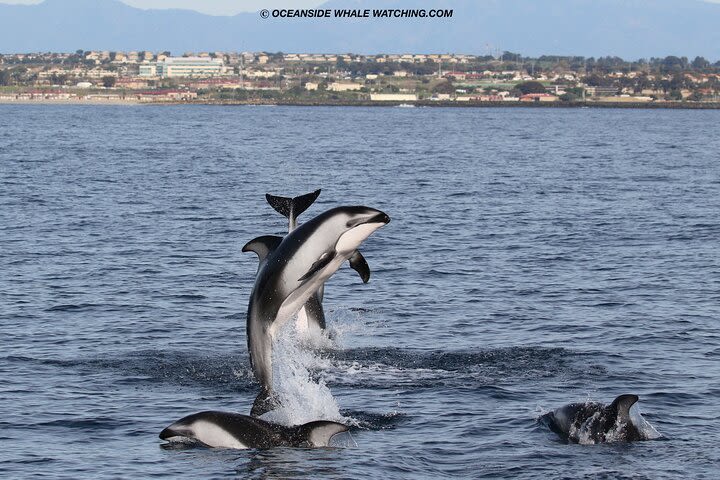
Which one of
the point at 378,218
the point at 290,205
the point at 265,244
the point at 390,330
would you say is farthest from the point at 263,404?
the point at 390,330

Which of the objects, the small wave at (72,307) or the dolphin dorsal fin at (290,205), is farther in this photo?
the small wave at (72,307)

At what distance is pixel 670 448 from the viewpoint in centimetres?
1778

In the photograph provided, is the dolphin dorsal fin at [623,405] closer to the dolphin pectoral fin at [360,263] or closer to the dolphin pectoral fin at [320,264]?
the dolphin pectoral fin at [360,263]

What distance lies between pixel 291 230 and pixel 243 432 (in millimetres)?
4657

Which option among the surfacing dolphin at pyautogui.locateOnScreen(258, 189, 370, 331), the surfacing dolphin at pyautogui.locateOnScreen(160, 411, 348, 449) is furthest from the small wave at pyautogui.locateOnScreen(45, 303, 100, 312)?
the surfacing dolphin at pyautogui.locateOnScreen(160, 411, 348, 449)

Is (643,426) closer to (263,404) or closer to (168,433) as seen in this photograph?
(263,404)

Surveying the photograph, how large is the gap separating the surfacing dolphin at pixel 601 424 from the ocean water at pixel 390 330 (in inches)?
10.6

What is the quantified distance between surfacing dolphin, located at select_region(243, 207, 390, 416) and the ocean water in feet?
3.46

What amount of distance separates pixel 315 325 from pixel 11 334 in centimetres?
672

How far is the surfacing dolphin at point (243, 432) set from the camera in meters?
17.0

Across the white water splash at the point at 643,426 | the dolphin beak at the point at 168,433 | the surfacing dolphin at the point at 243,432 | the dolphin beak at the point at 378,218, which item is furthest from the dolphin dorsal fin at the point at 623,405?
the dolphin beak at the point at 168,433

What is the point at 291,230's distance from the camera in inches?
814

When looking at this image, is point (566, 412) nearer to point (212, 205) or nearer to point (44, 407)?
point (44, 407)

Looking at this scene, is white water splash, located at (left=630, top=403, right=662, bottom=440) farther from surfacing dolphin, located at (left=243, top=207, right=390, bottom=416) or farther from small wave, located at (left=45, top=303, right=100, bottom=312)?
small wave, located at (left=45, top=303, right=100, bottom=312)
